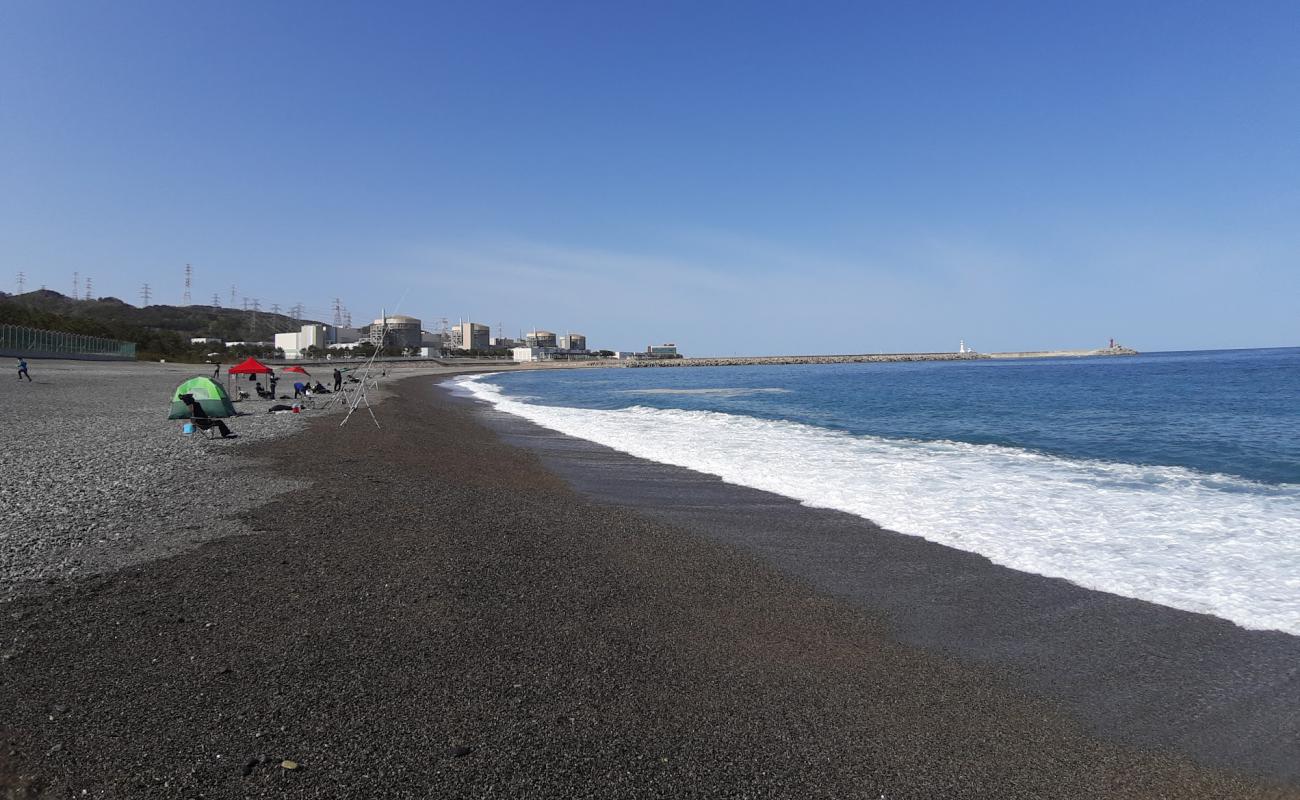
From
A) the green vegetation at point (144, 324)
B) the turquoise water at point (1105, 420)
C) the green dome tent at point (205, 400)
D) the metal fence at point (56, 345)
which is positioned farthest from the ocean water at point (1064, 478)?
the green vegetation at point (144, 324)

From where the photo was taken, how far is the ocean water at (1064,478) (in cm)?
707

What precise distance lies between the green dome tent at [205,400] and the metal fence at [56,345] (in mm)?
48941

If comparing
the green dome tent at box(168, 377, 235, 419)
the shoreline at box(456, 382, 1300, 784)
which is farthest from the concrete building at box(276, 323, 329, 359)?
the shoreline at box(456, 382, 1300, 784)

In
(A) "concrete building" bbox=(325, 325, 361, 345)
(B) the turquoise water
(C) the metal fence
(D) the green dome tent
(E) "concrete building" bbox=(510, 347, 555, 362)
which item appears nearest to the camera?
(B) the turquoise water

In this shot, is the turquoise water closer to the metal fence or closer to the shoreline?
the shoreline

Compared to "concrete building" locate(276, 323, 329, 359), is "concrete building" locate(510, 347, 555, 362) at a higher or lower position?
lower

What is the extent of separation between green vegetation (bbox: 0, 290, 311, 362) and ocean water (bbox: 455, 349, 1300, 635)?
241 feet

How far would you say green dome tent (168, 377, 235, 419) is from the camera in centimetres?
1741

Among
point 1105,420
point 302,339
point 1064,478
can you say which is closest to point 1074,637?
point 1064,478

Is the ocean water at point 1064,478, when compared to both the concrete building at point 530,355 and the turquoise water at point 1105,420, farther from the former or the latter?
the concrete building at point 530,355

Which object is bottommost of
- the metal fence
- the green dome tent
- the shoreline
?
the shoreline

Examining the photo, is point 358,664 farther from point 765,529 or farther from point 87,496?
point 87,496

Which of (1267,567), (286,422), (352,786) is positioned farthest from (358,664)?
(286,422)

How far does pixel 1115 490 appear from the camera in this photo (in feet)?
37.5
